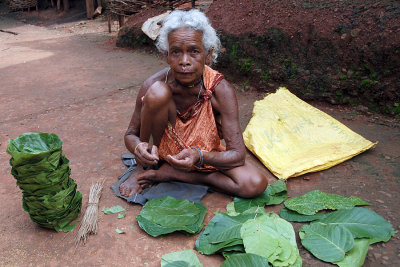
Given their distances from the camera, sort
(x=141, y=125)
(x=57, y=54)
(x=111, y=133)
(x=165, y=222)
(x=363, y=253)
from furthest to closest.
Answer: (x=57, y=54) < (x=111, y=133) < (x=141, y=125) < (x=165, y=222) < (x=363, y=253)

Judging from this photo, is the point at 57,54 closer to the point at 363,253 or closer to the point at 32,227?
the point at 32,227

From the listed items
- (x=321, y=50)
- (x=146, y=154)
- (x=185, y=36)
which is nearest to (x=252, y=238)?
(x=146, y=154)

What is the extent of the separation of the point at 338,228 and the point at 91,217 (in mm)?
1388

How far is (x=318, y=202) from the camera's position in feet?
7.07

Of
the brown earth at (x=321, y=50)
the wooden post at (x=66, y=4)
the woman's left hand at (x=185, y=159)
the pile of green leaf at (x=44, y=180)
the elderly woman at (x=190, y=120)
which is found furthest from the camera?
the wooden post at (x=66, y=4)

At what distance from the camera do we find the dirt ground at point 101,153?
1.84 metres

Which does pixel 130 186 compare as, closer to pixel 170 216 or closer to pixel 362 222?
pixel 170 216

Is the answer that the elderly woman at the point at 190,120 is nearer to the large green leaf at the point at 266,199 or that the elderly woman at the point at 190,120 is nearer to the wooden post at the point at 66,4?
the large green leaf at the point at 266,199

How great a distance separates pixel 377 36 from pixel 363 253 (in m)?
2.50

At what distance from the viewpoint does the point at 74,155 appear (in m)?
2.90

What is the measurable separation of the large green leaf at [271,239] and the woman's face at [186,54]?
3.10 ft

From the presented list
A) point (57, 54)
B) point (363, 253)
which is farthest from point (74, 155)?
point (57, 54)

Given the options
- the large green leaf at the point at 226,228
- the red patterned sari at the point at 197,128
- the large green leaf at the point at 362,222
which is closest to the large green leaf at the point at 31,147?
A: the red patterned sari at the point at 197,128

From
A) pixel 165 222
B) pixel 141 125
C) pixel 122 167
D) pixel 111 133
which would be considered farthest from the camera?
pixel 111 133
